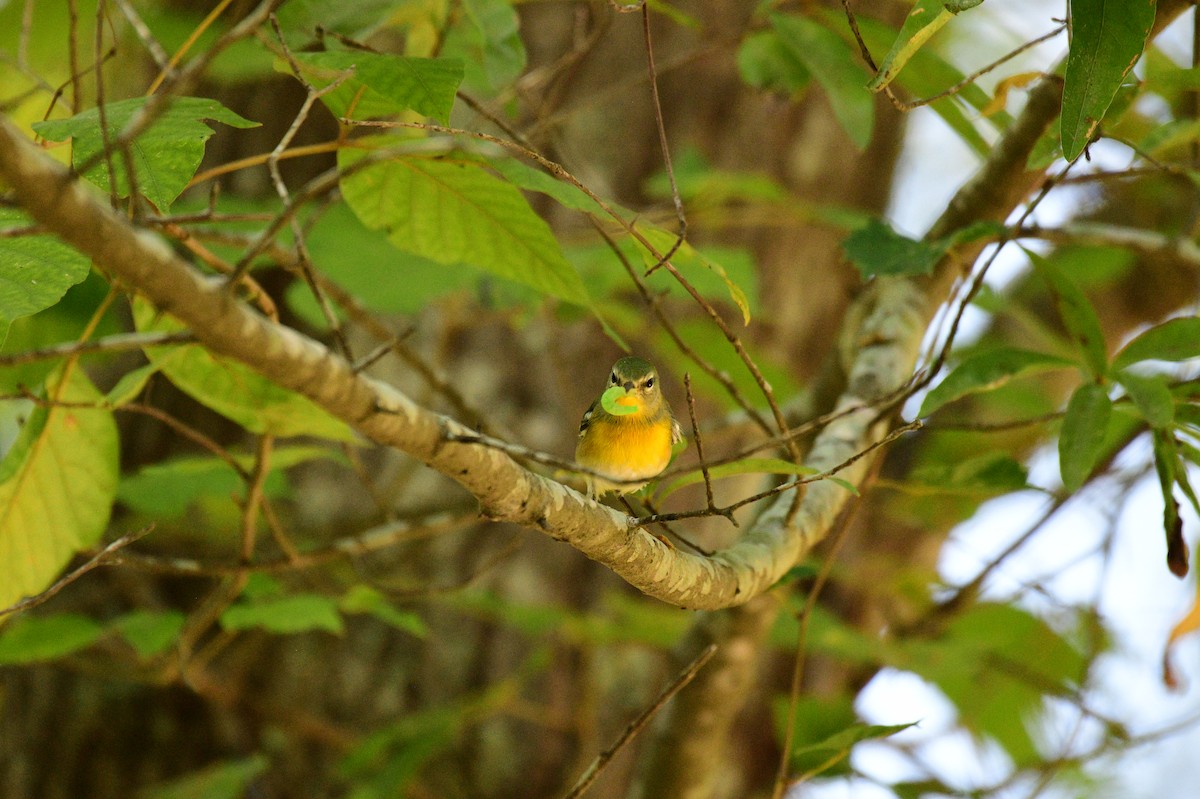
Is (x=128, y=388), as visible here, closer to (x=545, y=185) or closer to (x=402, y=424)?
(x=545, y=185)

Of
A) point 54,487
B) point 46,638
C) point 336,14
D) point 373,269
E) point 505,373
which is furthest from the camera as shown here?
point 505,373

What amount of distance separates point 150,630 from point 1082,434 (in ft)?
6.73

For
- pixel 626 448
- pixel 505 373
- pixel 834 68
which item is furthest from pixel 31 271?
pixel 505 373

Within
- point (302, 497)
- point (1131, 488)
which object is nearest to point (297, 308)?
point (302, 497)

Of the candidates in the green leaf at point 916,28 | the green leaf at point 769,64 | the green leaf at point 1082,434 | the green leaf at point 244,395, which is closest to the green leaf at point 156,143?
the green leaf at point 244,395

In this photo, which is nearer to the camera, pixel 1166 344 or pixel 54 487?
pixel 1166 344

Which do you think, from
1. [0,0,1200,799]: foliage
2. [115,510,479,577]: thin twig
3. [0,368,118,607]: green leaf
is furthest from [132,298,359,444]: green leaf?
[115,510,479,577]: thin twig

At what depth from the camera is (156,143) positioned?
4.49ft

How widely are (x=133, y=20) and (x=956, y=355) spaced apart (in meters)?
2.71

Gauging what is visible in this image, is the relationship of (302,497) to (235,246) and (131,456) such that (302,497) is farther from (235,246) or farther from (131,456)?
(235,246)

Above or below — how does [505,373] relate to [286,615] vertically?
above

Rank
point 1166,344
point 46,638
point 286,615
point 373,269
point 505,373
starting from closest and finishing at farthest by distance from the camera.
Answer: point 1166,344 < point 286,615 < point 46,638 < point 373,269 < point 505,373

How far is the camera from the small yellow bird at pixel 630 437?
1.76 m

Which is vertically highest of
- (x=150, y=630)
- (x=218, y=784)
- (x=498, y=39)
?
(x=498, y=39)
